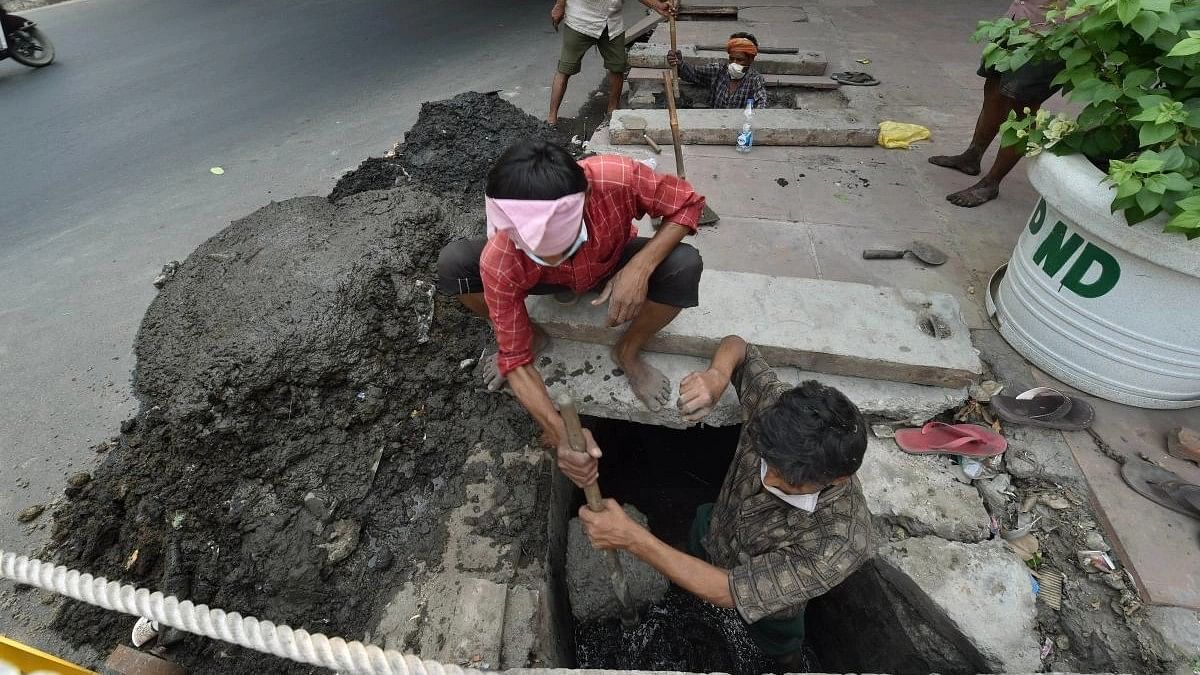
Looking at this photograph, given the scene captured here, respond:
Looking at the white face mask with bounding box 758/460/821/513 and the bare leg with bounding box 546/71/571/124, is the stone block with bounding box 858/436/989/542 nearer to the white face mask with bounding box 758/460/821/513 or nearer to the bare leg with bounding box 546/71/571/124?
the white face mask with bounding box 758/460/821/513

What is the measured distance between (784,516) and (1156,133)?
188cm

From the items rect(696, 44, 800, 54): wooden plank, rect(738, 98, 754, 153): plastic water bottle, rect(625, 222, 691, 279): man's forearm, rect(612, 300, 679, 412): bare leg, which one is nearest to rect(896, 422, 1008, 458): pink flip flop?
rect(612, 300, 679, 412): bare leg

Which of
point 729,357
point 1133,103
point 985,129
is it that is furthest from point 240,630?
point 985,129

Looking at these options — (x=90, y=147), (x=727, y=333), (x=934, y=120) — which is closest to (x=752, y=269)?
(x=727, y=333)

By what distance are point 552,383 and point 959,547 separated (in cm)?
187

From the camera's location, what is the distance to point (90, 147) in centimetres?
532

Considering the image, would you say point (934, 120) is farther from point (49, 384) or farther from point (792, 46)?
point (49, 384)

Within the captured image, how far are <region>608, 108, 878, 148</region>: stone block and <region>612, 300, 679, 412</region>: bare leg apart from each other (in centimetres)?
274

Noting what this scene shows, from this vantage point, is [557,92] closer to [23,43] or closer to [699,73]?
[699,73]

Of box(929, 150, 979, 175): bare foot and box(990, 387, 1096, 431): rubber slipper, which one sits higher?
box(929, 150, 979, 175): bare foot

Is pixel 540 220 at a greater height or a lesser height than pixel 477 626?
greater

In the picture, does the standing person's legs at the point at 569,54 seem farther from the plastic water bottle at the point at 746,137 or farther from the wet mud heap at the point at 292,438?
Answer: the wet mud heap at the point at 292,438

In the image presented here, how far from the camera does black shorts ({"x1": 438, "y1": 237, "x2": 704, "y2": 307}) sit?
7.83 feet

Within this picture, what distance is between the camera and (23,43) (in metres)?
6.74
